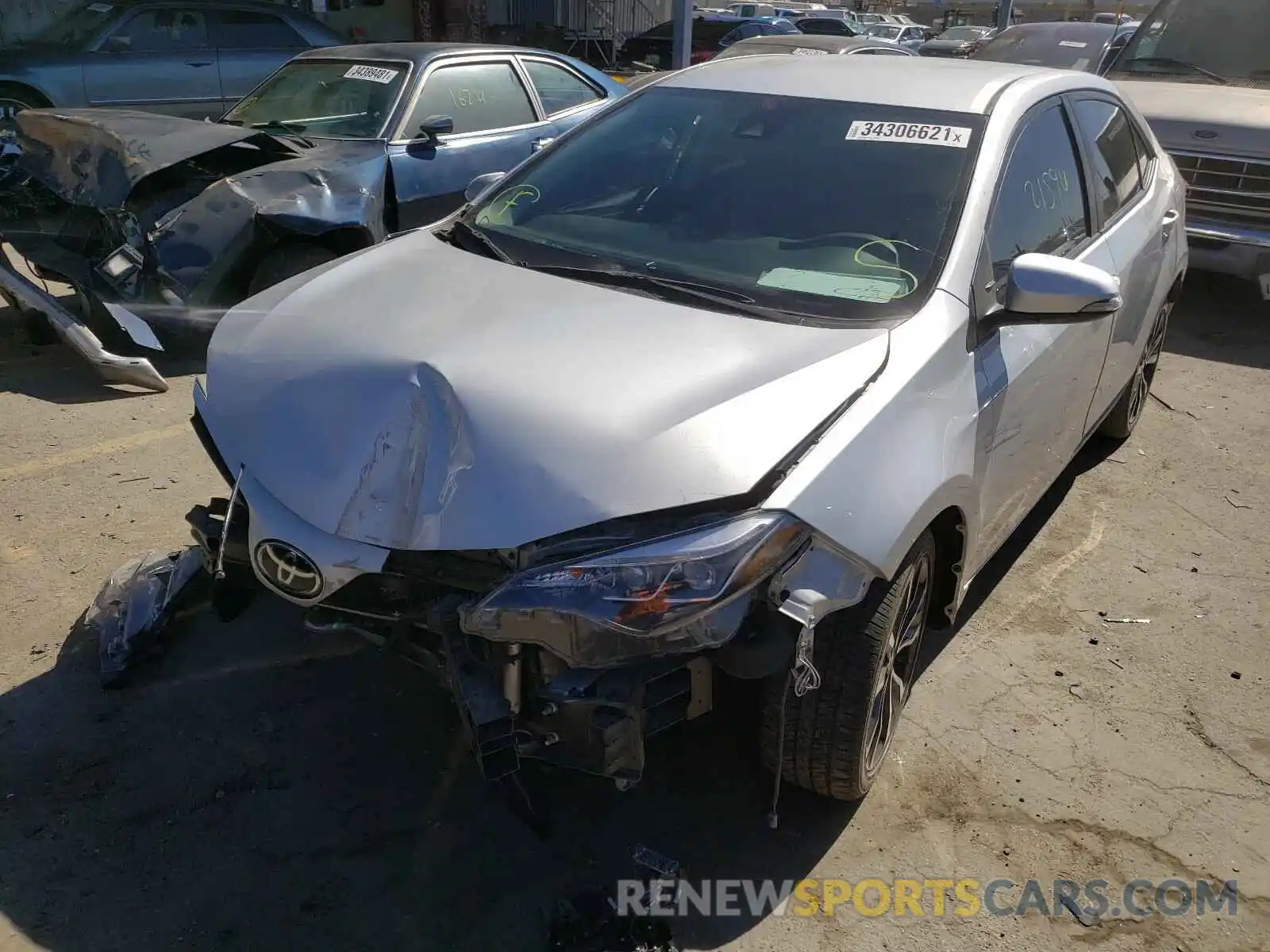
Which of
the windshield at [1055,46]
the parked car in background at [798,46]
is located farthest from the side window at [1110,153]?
the parked car in background at [798,46]

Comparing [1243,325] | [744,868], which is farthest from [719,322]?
[1243,325]

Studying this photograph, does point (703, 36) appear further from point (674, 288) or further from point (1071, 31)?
point (674, 288)

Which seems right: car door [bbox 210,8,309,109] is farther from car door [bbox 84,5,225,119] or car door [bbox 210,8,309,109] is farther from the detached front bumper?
the detached front bumper

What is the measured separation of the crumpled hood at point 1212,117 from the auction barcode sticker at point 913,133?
4.28 metres

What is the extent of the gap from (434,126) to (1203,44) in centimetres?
606

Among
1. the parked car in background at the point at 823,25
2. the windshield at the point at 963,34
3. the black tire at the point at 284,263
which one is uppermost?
the black tire at the point at 284,263

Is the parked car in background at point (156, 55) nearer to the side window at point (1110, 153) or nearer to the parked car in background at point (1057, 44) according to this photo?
the parked car in background at point (1057, 44)

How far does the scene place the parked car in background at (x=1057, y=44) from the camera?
9.53 metres

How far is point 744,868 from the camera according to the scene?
2553 millimetres

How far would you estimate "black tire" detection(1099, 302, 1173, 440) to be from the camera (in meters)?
4.84

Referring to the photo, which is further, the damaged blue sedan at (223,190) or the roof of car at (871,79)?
the damaged blue sedan at (223,190)

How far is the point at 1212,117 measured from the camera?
688cm

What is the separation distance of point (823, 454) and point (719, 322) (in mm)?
584

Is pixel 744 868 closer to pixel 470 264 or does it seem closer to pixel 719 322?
pixel 719 322
